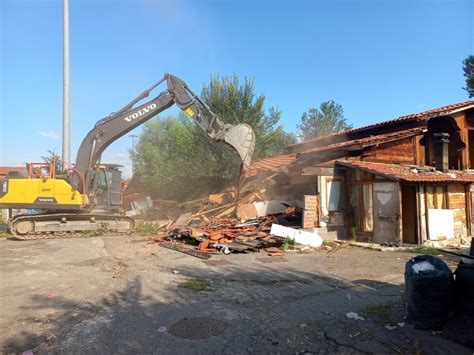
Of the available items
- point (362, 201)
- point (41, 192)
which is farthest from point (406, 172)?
point (41, 192)

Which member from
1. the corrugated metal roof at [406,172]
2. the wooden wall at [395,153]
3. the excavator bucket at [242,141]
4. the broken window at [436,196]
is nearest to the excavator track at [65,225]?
the excavator bucket at [242,141]

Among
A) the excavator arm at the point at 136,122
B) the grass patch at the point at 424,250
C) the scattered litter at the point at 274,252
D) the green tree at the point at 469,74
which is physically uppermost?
the green tree at the point at 469,74

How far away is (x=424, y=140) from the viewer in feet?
52.9

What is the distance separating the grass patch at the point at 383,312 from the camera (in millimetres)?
5004

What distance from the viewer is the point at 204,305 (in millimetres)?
5746

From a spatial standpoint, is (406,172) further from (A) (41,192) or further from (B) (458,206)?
(A) (41,192)

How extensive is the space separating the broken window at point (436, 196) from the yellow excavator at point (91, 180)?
274 inches

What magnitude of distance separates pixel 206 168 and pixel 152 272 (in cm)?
1308

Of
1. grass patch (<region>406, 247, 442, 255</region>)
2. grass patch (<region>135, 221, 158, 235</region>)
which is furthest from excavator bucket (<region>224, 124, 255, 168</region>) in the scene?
grass patch (<region>406, 247, 442, 255</region>)

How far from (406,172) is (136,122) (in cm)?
1069

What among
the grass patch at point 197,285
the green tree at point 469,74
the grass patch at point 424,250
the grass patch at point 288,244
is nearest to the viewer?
the grass patch at point 197,285

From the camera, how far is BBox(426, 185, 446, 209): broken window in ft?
44.4

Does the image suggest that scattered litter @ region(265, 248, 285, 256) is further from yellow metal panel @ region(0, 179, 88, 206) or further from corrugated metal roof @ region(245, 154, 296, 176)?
yellow metal panel @ region(0, 179, 88, 206)

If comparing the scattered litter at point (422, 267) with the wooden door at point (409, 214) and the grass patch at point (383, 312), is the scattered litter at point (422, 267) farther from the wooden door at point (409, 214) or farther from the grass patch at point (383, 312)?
the wooden door at point (409, 214)
